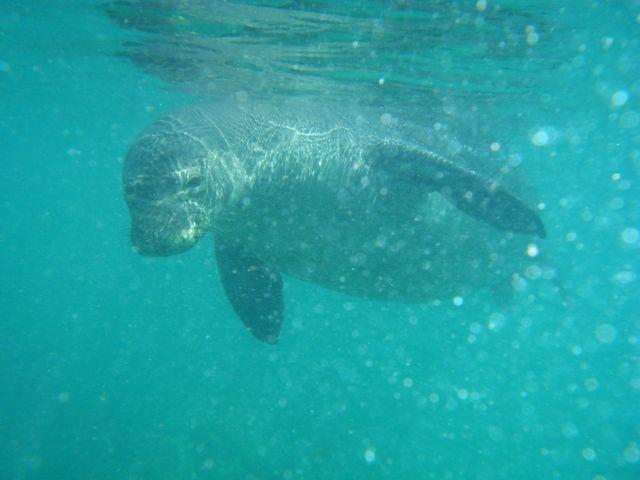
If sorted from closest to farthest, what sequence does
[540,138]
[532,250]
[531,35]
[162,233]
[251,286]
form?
[162,233]
[251,286]
[532,250]
[531,35]
[540,138]

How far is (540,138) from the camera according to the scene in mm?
22875

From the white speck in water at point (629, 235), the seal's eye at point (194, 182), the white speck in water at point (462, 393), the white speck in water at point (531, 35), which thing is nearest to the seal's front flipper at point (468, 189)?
the seal's eye at point (194, 182)

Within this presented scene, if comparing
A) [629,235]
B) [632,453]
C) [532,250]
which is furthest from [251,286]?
[629,235]

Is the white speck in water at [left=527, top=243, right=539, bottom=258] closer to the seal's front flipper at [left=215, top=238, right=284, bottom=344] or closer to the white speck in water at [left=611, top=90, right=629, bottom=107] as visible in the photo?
the seal's front flipper at [left=215, top=238, right=284, bottom=344]

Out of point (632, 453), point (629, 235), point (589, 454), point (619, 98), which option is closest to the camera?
point (632, 453)

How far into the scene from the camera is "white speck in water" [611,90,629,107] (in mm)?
17141

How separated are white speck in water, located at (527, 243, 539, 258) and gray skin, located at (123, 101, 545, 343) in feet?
7.63

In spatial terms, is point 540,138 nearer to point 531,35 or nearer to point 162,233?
point 531,35

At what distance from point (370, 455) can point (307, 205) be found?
986 centimetres

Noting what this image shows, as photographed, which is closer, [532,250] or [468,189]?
[468,189]

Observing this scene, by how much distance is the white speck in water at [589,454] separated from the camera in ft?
48.4

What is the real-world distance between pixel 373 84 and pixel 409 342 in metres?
15.1

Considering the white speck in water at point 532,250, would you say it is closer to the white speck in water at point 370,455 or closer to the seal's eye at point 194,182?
the seal's eye at point 194,182

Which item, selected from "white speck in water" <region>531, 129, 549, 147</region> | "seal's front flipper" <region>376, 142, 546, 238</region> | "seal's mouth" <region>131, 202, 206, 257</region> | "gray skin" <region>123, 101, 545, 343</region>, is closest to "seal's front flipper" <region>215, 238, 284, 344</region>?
"gray skin" <region>123, 101, 545, 343</region>
